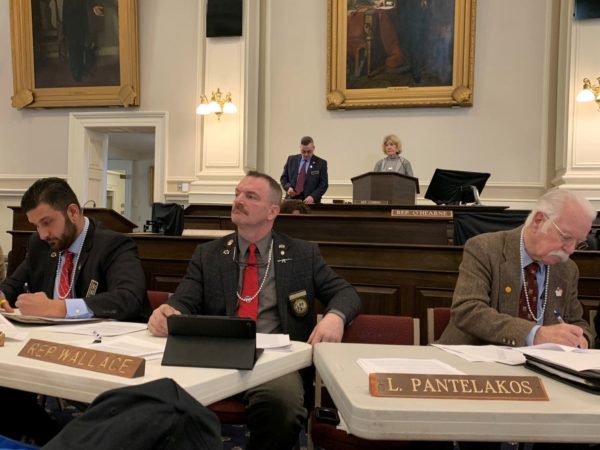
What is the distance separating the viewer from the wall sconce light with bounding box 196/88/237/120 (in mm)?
7848

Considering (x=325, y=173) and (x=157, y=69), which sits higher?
(x=157, y=69)

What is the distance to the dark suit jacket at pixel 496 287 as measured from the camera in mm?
1999

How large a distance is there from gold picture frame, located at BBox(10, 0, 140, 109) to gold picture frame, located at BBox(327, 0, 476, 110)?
3.33 meters

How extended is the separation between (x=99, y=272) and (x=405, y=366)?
1.64 metres

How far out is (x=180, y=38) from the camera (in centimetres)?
857

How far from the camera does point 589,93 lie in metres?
6.92

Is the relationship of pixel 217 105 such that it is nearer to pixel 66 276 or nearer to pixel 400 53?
pixel 400 53

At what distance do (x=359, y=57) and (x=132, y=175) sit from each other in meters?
9.07

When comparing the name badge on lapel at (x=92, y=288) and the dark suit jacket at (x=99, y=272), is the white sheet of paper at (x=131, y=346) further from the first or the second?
the name badge on lapel at (x=92, y=288)

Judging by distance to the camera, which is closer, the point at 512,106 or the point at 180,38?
the point at 512,106

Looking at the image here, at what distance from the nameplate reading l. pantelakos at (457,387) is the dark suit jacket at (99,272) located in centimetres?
143

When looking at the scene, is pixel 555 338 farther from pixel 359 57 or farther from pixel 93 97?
pixel 93 97

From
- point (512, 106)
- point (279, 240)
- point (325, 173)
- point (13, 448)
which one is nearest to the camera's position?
point (13, 448)

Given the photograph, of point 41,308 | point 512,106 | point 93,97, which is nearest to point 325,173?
point 512,106
